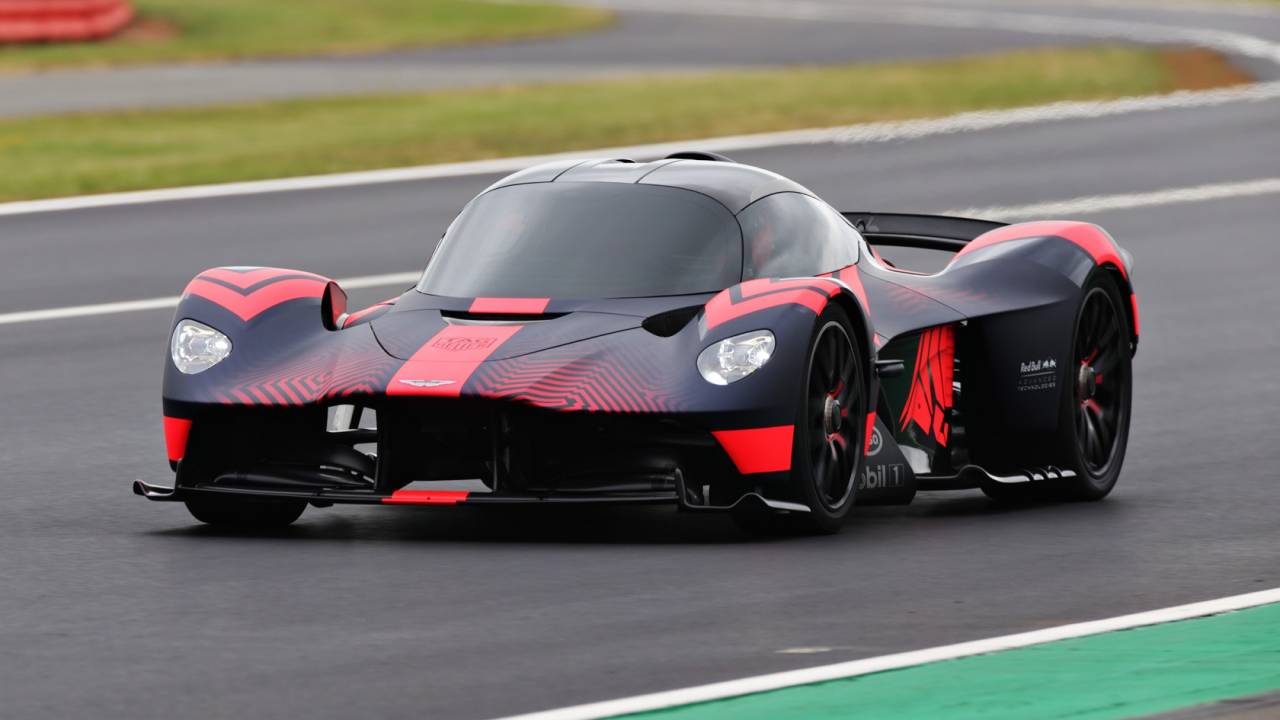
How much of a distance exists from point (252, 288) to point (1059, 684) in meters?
3.78

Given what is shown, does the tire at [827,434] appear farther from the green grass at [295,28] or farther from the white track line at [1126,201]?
the green grass at [295,28]

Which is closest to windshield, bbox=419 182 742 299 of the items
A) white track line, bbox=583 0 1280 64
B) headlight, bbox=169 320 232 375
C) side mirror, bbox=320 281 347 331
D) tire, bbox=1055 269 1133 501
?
side mirror, bbox=320 281 347 331

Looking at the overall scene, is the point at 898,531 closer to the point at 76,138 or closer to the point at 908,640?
the point at 908,640

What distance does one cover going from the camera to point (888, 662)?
6.67 metres

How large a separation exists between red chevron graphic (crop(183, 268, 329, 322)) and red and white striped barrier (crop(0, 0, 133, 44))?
29.0 m

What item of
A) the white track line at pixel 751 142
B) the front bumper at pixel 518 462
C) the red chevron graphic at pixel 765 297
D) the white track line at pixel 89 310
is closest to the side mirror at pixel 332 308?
the front bumper at pixel 518 462

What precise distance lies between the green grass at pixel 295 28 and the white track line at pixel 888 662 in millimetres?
29168

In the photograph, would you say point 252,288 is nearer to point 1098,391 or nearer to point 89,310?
point 1098,391

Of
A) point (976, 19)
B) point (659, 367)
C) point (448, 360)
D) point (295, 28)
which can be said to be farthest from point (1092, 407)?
point (976, 19)

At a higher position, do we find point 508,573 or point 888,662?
point 888,662

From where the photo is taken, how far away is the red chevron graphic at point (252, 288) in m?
9.00

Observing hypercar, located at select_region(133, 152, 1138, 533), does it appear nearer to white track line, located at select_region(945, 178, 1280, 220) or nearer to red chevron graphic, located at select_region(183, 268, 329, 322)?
red chevron graphic, located at select_region(183, 268, 329, 322)

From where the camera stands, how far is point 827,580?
25.8 ft

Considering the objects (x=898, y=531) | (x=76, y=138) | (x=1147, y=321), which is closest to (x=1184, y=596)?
(x=898, y=531)
